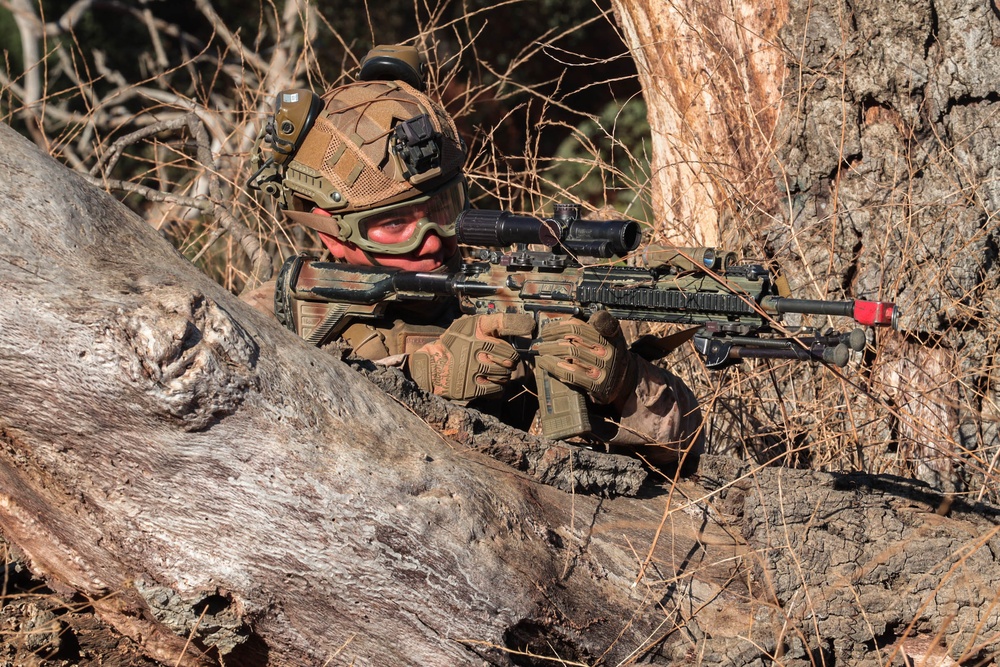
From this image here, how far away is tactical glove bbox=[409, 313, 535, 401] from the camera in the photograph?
13.0 feet

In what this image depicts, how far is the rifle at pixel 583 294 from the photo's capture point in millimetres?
3514

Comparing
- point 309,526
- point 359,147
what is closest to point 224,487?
point 309,526

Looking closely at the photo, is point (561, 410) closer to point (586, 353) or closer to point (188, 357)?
point (586, 353)

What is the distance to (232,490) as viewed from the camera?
2936 millimetres

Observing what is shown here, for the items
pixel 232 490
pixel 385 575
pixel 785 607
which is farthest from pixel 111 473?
pixel 785 607

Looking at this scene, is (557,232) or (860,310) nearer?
(860,310)

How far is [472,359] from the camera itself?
3.98 metres

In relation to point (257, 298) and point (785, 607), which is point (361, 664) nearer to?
point (785, 607)

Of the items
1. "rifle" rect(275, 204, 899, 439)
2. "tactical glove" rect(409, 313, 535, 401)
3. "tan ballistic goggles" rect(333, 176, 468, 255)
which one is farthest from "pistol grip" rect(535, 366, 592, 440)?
"tan ballistic goggles" rect(333, 176, 468, 255)

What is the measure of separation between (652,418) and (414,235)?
120 centimetres

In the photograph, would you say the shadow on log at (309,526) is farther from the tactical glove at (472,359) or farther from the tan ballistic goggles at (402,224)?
the tan ballistic goggles at (402,224)

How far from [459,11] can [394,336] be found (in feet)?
29.5

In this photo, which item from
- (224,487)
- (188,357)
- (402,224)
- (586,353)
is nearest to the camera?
(188,357)

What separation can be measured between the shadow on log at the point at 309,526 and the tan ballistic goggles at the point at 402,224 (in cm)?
93
